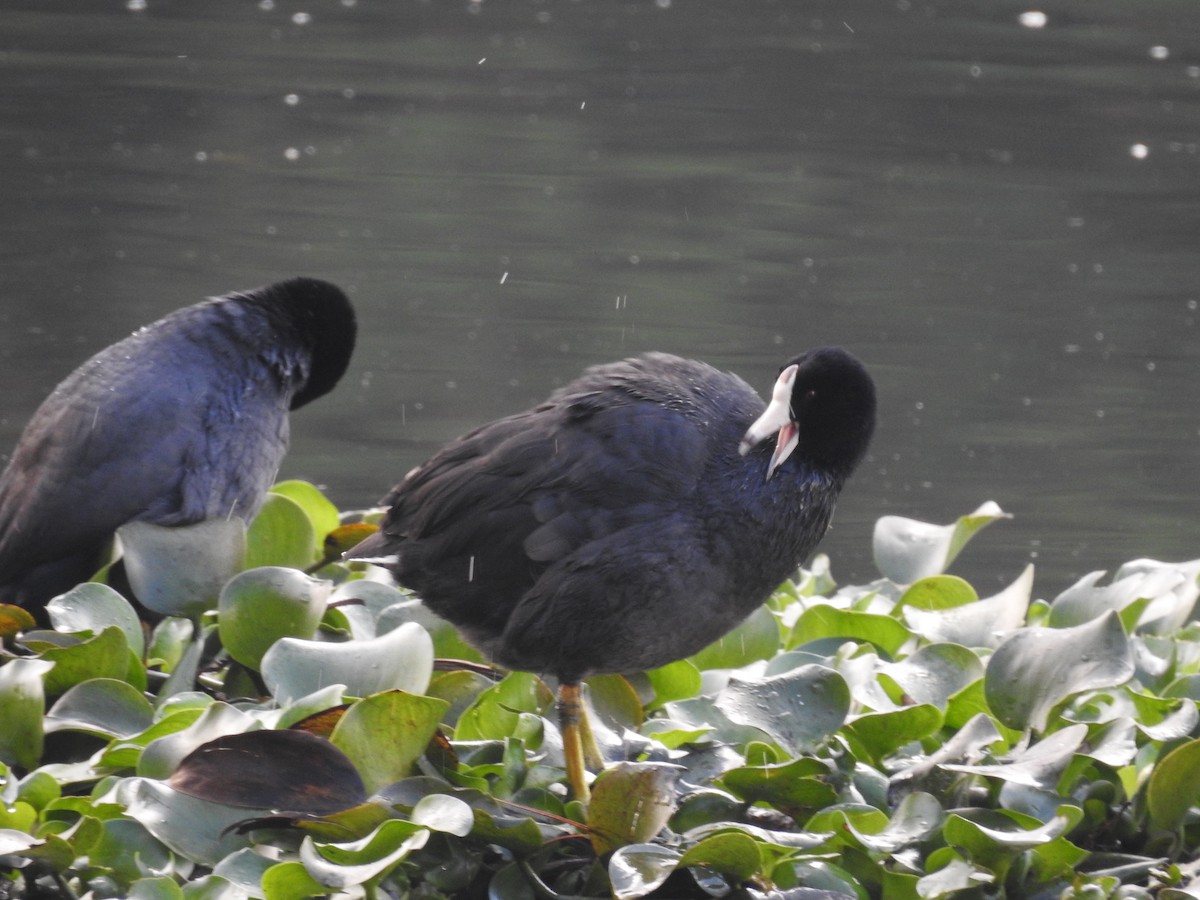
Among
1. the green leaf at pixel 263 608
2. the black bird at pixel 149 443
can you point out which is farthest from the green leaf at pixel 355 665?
the black bird at pixel 149 443

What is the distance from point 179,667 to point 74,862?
19.7 inches

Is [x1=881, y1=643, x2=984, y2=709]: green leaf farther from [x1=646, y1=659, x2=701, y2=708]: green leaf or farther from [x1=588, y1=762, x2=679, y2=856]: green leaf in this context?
[x1=588, y1=762, x2=679, y2=856]: green leaf

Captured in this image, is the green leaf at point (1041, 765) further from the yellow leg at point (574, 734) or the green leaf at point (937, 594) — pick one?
the green leaf at point (937, 594)

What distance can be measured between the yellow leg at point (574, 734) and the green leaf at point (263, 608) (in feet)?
1.41

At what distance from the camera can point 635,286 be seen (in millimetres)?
8156

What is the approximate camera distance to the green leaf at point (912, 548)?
3.48 m

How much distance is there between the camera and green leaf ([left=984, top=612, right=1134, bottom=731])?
2.56 m

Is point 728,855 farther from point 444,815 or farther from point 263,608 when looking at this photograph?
point 263,608

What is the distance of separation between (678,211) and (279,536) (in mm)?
6355

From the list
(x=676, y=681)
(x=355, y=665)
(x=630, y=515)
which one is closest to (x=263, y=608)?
(x=355, y=665)

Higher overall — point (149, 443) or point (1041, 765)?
point (149, 443)

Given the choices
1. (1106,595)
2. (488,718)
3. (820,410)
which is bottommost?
(488,718)

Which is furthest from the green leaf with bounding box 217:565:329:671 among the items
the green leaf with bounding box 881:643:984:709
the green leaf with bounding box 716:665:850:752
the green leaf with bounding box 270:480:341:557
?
the green leaf with bounding box 881:643:984:709

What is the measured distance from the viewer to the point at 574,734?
8.81 feet
